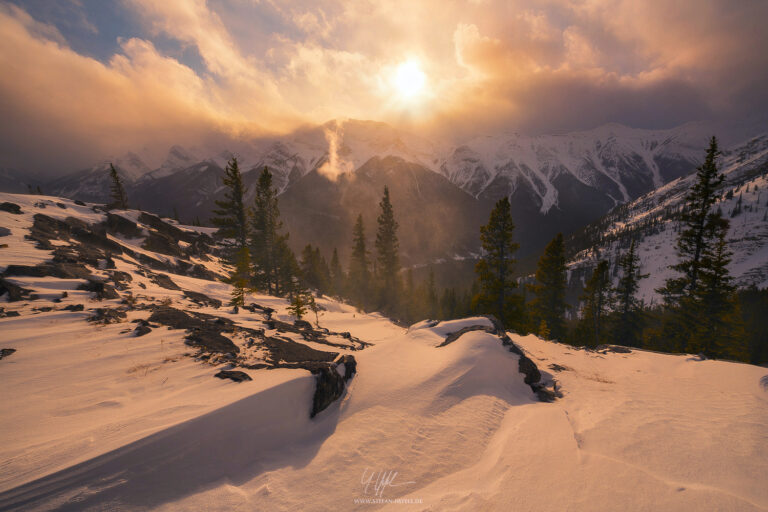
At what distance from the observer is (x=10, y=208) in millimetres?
14602

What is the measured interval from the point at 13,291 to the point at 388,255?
112 ft

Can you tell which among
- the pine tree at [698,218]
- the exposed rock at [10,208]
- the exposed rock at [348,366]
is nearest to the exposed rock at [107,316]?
the exposed rock at [348,366]

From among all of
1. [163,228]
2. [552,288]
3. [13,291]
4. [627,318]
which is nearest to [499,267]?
[552,288]

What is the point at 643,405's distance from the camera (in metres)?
5.60

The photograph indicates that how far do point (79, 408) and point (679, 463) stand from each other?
27.7 ft

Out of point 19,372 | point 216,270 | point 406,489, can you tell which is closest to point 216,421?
point 406,489

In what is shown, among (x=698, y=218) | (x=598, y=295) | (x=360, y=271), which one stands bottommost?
(x=598, y=295)

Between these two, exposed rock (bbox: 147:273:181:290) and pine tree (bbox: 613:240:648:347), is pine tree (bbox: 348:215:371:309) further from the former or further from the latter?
pine tree (bbox: 613:240:648:347)

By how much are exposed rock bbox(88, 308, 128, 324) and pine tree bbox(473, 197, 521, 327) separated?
1882cm

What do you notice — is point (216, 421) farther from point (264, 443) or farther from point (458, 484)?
point (458, 484)

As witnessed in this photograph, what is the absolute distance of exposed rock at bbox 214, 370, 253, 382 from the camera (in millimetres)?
5188

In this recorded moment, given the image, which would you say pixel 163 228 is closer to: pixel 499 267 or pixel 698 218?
pixel 499 267

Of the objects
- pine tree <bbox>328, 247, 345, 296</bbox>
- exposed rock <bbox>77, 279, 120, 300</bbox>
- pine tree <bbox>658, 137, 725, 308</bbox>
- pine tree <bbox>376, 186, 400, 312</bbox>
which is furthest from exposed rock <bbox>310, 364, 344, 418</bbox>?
pine tree <bbox>328, 247, 345, 296</bbox>

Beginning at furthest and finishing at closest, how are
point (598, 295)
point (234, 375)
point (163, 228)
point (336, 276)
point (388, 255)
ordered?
point (336, 276) → point (388, 255) → point (163, 228) → point (598, 295) → point (234, 375)
